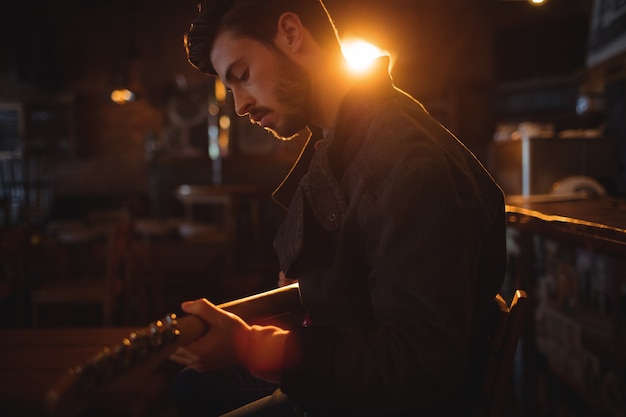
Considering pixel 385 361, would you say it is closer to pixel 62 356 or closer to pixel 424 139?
pixel 424 139

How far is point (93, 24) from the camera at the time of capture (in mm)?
9734

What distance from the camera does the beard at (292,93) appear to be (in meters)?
1.06

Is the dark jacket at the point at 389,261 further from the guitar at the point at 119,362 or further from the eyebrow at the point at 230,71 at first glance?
the eyebrow at the point at 230,71

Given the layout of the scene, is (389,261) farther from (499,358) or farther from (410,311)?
(499,358)

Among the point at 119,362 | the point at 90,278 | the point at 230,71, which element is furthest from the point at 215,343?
the point at 90,278

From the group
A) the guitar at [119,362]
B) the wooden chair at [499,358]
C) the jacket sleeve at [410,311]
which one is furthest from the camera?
the wooden chair at [499,358]

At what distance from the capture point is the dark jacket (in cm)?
71

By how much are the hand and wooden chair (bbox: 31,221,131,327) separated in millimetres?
2676

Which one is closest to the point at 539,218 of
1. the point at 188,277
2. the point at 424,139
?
the point at 424,139

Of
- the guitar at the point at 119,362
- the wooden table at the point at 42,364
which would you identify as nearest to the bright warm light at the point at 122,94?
the wooden table at the point at 42,364

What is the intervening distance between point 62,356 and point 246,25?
110 cm

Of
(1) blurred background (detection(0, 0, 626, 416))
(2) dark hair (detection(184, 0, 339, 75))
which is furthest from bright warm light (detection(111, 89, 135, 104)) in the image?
(2) dark hair (detection(184, 0, 339, 75))

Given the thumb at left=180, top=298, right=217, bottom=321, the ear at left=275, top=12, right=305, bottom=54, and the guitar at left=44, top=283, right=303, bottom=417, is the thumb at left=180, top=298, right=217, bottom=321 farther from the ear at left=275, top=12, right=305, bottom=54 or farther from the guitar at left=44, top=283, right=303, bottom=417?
the ear at left=275, top=12, right=305, bottom=54

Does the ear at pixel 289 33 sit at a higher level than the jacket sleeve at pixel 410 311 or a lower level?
higher
